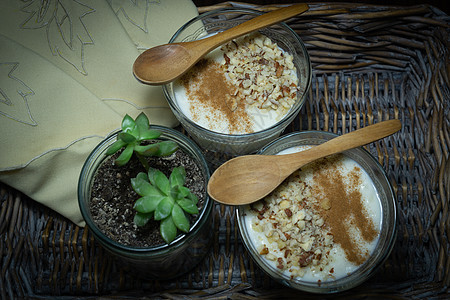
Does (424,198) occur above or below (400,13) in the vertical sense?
below

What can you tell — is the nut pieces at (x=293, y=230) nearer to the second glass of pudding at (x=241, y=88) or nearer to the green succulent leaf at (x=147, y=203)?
the second glass of pudding at (x=241, y=88)

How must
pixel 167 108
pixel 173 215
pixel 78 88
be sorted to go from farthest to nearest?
pixel 167 108 → pixel 78 88 → pixel 173 215

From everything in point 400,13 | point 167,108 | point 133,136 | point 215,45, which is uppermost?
point 400,13

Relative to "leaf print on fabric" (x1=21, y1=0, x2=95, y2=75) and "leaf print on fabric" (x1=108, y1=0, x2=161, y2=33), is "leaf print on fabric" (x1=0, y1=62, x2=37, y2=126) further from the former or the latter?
"leaf print on fabric" (x1=108, y1=0, x2=161, y2=33)

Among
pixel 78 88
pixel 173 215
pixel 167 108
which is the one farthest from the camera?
pixel 167 108

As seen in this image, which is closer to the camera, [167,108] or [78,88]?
[78,88]

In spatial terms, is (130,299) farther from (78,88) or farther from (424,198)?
(424,198)

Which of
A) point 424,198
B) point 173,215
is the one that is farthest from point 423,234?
point 173,215
